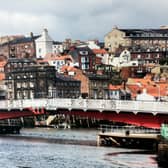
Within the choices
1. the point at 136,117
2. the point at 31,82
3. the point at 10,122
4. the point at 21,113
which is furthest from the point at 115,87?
the point at 136,117

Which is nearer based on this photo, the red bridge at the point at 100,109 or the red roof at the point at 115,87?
the red bridge at the point at 100,109

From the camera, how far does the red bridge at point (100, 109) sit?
78875 millimetres

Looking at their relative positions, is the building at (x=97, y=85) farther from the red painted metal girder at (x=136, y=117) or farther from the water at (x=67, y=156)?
the red painted metal girder at (x=136, y=117)

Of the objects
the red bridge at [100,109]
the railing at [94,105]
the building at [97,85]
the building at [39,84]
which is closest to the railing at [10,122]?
the building at [39,84]

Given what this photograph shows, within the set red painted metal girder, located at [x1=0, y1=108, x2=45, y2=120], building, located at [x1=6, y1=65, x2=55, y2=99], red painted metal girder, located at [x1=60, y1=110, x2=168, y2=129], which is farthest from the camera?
building, located at [x1=6, y1=65, x2=55, y2=99]

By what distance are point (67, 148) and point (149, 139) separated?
8916 mm

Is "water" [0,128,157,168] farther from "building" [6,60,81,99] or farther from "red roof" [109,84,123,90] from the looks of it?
"red roof" [109,84,123,90]

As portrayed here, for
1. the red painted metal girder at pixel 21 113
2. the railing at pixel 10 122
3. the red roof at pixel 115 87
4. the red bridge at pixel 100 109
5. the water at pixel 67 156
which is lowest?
the railing at pixel 10 122

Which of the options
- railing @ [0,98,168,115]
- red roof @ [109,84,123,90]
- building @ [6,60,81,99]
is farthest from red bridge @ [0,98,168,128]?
red roof @ [109,84,123,90]

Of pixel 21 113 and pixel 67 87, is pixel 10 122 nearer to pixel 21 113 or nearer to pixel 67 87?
pixel 67 87

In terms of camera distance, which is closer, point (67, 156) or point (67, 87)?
point (67, 156)

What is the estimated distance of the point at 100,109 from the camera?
8519 centimetres

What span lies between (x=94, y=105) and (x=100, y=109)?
4.16ft

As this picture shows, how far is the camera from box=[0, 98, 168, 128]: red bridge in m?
78.9
